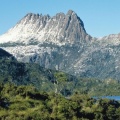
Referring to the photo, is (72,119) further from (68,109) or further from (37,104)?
(37,104)

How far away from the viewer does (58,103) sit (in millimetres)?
197625

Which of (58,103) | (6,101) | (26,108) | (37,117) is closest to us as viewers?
(37,117)

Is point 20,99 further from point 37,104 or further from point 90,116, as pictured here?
point 90,116

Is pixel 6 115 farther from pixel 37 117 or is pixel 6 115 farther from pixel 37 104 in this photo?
pixel 37 104

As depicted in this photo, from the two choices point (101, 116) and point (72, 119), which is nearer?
point (72, 119)

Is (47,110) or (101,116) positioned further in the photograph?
(101,116)

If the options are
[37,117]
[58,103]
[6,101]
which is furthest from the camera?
[58,103]

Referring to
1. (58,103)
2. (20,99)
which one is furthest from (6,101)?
(58,103)

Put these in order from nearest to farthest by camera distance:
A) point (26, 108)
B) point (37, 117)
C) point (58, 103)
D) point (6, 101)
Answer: point (37, 117) < point (26, 108) < point (6, 101) < point (58, 103)

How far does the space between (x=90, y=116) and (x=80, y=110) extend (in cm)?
488

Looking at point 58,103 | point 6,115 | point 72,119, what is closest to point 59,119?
point 72,119

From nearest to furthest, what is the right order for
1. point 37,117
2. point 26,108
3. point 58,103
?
1. point 37,117
2. point 26,108
3. point 58,103

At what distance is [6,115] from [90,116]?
4540 cm

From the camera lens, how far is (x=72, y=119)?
17212cm
